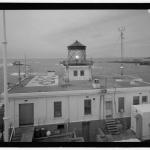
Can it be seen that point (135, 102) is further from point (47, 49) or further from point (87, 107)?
point (47, 49)

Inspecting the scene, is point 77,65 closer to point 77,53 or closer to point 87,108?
point 77,53

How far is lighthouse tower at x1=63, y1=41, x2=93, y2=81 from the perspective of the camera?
12.9 ft

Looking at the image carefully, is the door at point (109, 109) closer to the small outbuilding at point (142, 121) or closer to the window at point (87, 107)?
the window at point (87, 107)

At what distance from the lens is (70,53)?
154 inches

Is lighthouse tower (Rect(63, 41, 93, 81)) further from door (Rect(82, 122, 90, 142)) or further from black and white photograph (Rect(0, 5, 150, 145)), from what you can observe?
door (Rect(82, 122, 90, 142))

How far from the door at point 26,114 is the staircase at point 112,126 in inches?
58.4

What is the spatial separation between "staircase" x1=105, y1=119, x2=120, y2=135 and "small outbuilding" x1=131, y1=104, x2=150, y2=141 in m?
0.36

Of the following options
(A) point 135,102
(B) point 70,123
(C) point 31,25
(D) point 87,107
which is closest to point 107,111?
(D) point 87,107

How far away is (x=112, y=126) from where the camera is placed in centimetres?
268

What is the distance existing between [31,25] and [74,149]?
2177 millimetres

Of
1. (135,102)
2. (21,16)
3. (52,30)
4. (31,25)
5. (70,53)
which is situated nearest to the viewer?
(21,16)

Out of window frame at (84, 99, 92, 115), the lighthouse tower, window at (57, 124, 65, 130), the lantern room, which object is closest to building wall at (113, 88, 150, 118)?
window frame at (84, 99, 92, 115)

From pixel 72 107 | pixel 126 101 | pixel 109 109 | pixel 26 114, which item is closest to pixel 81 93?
pixel 72 107

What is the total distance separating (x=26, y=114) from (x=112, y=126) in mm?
1695
